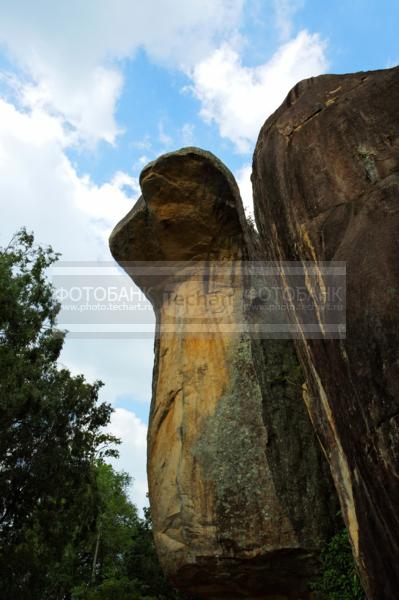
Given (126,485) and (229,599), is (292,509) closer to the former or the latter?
(229,599)

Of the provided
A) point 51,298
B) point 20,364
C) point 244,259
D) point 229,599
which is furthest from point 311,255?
point 51,298

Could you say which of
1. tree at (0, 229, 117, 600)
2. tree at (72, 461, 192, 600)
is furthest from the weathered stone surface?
tree at (72, 461, 192, 600)

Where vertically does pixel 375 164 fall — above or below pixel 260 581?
above

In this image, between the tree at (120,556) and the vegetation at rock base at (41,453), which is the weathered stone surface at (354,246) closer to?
the vegetation at rock base at (41,453)

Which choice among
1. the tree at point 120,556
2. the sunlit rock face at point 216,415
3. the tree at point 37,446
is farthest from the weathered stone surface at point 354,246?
the tree at point 120,556

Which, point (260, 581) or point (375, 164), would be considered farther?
point (260, 581)

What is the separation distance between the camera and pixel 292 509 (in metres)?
8.38

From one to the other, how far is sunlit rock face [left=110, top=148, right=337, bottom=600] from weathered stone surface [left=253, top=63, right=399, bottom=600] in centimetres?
279

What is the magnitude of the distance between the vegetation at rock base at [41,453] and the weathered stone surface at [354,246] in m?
9.77

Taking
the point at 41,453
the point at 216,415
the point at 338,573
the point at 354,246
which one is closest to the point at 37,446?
the point at 41,453

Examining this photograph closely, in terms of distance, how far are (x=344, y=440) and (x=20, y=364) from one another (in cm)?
1106

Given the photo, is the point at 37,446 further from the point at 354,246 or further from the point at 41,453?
the point at 354,246

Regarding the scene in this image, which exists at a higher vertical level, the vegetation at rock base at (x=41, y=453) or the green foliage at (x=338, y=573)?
the vegetation at rock base at (x=41, y=453)

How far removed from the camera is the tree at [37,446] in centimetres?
1351
